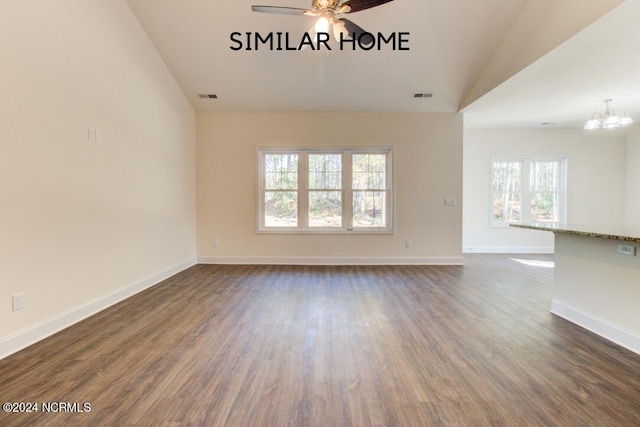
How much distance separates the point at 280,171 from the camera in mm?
5352

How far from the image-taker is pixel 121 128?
3.32 m

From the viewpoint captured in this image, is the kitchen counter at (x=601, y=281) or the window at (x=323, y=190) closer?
the kitchen counter at (x=601, y=281)

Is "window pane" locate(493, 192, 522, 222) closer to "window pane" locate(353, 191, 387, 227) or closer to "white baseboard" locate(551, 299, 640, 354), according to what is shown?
"window pane" locate(353, 191, 387, 227)

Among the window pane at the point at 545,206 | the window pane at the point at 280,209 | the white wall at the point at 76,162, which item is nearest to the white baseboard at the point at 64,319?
the white wall at the point at 76,162

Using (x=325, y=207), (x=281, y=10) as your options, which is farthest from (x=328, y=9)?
(x=325, y=207)

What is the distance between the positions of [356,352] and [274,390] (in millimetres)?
704

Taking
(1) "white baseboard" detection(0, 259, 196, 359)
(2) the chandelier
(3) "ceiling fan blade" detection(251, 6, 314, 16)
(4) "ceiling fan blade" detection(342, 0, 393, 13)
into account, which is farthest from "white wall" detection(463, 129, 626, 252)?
(1) "white baseboard" detection(0, 259, 196, 359)

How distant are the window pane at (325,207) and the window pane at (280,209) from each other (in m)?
0.32

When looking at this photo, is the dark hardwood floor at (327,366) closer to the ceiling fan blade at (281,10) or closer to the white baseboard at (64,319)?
the white baseboard at (64,319)

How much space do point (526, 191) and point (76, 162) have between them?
314 inches

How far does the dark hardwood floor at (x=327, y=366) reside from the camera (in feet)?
5.02

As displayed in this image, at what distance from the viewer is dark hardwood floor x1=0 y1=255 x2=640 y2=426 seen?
60.2 inches

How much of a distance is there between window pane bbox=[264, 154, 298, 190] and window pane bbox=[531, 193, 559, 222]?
17.9ft

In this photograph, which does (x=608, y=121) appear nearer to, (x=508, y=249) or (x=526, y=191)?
(x=526, y=191)
